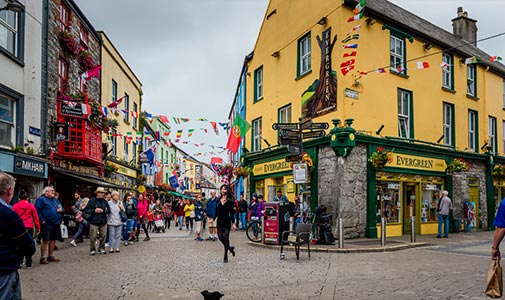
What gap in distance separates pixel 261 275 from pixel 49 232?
17.6ft

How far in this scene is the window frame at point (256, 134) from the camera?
23.2 m

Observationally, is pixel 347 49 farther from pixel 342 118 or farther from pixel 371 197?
pixel 371 197

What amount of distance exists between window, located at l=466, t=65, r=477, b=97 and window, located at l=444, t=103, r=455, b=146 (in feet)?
6.60

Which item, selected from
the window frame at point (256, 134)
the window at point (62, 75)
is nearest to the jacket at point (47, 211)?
the window at point (62, 75)

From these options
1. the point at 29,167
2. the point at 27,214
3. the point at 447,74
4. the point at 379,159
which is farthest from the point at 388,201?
the point at 29,167

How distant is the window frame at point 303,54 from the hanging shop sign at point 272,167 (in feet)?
12.9

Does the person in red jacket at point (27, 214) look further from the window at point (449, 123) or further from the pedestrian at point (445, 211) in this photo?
the window at point (449, 123)

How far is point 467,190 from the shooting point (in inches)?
795

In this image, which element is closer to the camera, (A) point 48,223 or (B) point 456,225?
(A) point 48,223

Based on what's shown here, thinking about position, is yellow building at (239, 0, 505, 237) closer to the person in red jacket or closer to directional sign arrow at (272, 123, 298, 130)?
directional sign arrow at (272, 123, 298, 130)

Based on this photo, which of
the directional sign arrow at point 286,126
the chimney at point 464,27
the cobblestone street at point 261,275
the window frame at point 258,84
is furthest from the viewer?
the chimney at point 464,27

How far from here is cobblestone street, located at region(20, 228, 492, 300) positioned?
6.98 metres

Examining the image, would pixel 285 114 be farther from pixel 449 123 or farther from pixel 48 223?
pixel 48 223

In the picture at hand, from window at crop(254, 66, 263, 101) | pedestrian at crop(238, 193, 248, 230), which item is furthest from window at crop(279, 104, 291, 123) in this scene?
pedestrian at crop(238, 193, 248, 230)
